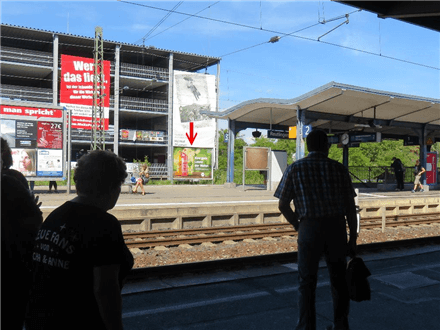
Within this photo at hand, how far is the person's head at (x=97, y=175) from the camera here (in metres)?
1.97

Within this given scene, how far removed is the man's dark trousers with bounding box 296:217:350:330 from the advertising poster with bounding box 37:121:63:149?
16.5 meters

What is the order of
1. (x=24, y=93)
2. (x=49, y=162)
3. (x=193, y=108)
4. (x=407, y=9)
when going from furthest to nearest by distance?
(x=193, y=108) → (x=24, y=93) → (x=49, y=162) → (x=407, y=9)

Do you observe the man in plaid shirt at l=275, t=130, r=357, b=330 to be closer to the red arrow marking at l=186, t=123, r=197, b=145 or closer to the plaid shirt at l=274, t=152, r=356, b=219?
the plaid shirt at l=274, t=152, r=356, b=219

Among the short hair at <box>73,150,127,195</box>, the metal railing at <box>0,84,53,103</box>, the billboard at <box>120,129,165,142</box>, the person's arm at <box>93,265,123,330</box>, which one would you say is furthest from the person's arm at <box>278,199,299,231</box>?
the billboard at <box>120,129,165,142</box>

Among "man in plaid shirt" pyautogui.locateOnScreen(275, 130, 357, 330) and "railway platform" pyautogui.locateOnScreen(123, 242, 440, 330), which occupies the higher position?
"man in plaid shirt" pyautogui.locateOnScreen(275, 130, 357, 330)

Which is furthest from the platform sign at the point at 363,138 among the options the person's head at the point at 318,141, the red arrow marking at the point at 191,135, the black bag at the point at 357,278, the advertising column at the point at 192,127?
the red arrow marking at the point at 191,135

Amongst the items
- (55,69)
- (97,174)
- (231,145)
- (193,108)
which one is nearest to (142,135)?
(193,108)

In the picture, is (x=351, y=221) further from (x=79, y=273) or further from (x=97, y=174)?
(x=79, y=273)

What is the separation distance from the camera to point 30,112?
1856 cm

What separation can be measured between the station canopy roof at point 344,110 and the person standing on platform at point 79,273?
16364mm

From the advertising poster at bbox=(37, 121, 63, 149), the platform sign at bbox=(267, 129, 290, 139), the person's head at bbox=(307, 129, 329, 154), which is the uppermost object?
the platform sign at bbox=(267, 129, 290, 139)

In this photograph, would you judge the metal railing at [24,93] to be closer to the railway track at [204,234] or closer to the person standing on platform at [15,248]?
the railway track at [204,234]

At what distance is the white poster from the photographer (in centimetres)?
4922

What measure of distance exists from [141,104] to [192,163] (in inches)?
317
